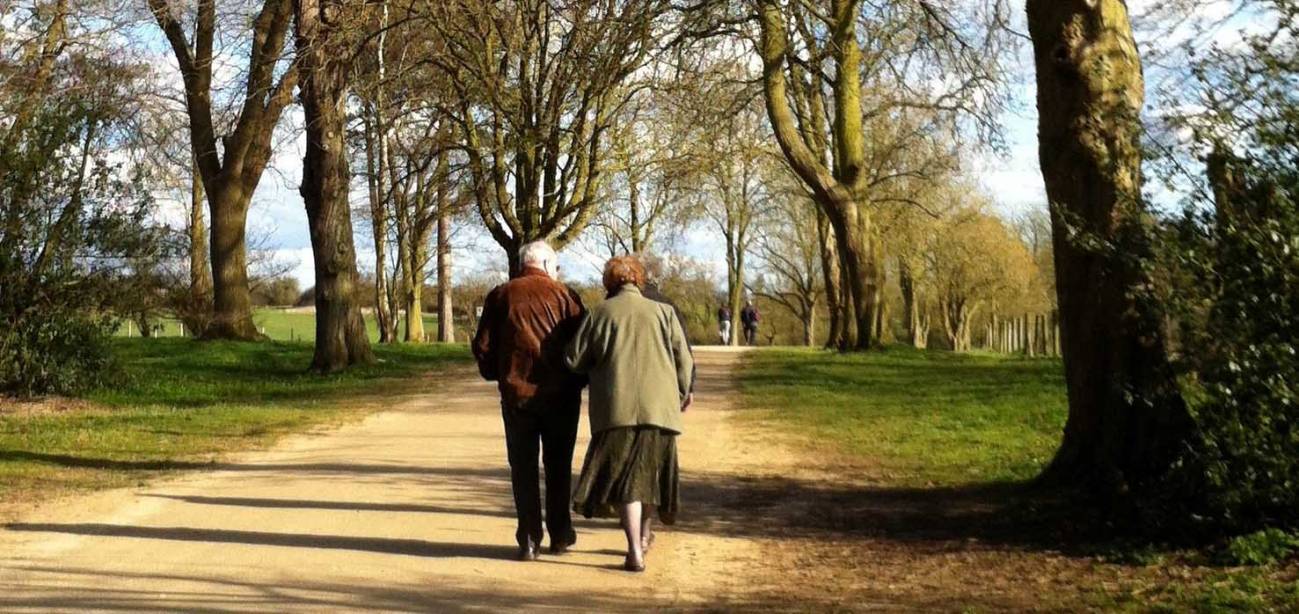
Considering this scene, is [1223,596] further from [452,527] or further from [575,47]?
[575,47]

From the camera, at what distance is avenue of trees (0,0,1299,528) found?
22.9 ft

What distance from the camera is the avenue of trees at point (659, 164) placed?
22.9 ft

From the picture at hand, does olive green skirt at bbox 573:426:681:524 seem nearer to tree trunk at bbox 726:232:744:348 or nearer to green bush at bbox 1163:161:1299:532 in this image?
green bush at bbox 1163:161:1299:532

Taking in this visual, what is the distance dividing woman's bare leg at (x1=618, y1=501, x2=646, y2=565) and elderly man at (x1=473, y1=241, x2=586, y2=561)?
505 mm

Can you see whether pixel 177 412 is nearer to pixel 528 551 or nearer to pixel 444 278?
pixel 528 551

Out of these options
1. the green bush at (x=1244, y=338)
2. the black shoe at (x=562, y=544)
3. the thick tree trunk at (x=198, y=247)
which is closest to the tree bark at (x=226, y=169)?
the thick tree trunk at (x=198, y=247)

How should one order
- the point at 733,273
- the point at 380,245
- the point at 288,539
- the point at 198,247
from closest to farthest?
the point at 288,539 → the point at 198,247 → the point at 380,245 → the point at 733,273

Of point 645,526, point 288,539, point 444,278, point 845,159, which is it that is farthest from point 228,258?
point 645,526

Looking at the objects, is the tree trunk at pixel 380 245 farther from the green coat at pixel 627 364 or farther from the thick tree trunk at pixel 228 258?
the green coat at pixel 627 364

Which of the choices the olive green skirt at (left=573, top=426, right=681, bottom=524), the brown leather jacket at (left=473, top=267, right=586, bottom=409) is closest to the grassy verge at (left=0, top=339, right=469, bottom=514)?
the brown leather jacket at (left=473, top=267, right=586, bottom=409)

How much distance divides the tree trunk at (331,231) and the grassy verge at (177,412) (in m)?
0.57

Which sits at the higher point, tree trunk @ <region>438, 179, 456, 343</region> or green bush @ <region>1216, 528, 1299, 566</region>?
tree trunk @ <region>438, 179, 456, 343</region>

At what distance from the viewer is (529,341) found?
25.1 feet

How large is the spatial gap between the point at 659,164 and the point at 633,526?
2052 centimetres
